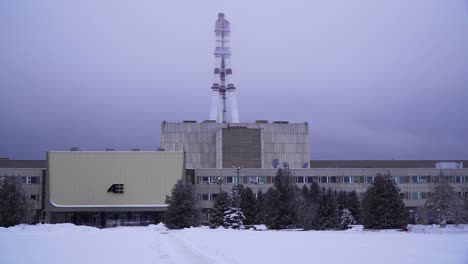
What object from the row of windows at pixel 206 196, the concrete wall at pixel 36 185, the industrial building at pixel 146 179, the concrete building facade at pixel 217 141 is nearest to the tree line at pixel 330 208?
the industrial building at pixel 146 179

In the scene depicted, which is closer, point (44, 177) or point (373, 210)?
point (373, 210)

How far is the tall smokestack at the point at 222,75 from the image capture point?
15075cm

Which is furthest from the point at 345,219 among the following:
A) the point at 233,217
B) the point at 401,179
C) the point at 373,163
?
the point at 373,163

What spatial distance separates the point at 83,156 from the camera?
97.9 meters

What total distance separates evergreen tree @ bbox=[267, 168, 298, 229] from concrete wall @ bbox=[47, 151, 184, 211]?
41.1 m

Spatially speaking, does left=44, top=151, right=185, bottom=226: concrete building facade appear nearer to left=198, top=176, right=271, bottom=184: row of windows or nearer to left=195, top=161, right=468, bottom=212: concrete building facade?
left=198, top=176, right=271, bottom=184: row of windows

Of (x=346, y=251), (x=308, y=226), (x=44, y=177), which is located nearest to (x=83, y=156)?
(x=44, y=177)

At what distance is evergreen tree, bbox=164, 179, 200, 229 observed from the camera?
212ft

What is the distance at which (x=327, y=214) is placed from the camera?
59312 millimetres

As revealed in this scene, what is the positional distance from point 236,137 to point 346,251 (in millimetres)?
106272

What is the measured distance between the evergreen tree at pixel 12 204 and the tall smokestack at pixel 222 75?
84912mm

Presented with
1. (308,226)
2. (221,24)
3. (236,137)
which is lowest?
(308,226)

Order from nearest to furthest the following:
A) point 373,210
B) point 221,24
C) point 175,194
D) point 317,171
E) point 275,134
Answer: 1. point 373,210
2. point 175,194
3. point 317,171
4. point 275,134
5. point 221,24

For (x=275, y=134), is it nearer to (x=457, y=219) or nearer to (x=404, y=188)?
(x=404, y=188)
